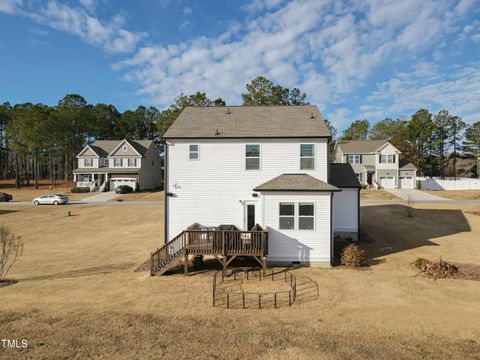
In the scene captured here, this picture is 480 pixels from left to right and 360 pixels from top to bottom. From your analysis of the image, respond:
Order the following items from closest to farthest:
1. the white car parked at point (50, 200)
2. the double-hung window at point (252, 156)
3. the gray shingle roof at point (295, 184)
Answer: the gray shingle roof at point (295, 184) < the double-hung window at point (252, 156) < the white car parked at point (50, 200)

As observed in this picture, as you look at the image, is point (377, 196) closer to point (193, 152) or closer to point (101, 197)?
point (193, 152)

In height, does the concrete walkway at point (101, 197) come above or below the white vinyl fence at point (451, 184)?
below

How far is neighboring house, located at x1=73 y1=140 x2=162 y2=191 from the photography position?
161 ft

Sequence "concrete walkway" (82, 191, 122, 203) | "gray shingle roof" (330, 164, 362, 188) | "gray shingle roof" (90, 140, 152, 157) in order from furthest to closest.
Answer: "gray shingle roof" (90, 140, 152, 157) < "concrete walkway" (82, 191, 122, 203) < "gray shingle roof" (330, 164, 362, 188)

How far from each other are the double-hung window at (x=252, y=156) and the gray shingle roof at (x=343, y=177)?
6390 millimetres

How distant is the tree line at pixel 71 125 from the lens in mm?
54500

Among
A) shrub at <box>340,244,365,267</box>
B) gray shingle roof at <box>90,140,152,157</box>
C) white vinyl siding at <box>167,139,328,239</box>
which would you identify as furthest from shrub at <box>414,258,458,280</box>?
gray shingle roof at <box>90,140,152,157</box>

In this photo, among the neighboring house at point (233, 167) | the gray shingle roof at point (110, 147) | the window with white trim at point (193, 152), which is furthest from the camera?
the gray shingle roof at point (110, 147)

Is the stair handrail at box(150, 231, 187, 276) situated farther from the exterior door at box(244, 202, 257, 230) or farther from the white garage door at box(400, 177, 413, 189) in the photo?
the white garage door at box(400, 177, 413, 189)

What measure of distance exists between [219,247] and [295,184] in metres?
5.49

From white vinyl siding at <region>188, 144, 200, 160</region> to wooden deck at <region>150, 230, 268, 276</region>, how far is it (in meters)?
5.09

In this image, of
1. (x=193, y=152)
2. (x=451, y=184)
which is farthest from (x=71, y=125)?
(x=451, y=184)

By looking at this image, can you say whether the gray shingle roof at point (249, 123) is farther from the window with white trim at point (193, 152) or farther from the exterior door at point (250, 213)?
the exterior door at point (250, 213)

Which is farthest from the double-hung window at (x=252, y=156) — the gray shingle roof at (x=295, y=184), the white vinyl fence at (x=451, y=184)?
the white vinyl fence at (x=451, y=184)
